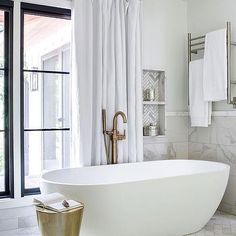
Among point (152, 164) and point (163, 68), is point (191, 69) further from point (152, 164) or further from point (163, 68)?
point (152, 164)

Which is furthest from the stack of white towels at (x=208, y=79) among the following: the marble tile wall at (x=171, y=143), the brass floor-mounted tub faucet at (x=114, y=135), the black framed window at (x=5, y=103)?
the black framed window at (x=5, y=103)

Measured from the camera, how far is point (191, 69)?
13.0 ft

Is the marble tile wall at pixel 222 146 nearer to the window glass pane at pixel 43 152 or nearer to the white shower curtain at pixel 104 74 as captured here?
the white shower curtain at pixel 104 74

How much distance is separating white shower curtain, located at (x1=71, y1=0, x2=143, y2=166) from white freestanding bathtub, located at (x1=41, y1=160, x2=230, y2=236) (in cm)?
29

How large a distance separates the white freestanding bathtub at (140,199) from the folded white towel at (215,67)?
818 millimetres

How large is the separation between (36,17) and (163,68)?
163 cm

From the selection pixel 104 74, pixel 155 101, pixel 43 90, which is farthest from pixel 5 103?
pixel 155 101

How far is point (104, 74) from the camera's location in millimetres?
3389

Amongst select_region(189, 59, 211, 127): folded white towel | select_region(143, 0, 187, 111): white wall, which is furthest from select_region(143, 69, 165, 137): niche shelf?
select_region(189, 59, 211, 127): folded white towel

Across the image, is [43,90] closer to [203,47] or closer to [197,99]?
[197,99]

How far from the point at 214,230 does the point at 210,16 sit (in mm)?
2458

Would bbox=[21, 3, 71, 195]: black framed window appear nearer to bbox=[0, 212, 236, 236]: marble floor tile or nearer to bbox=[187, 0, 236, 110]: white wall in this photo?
bbox=[0, 212, 236, 236]: marble floor tile

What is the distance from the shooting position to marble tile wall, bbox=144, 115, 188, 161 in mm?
3947

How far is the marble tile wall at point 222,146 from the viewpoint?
11.9ft
